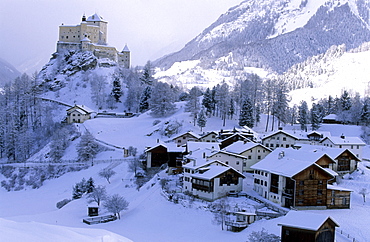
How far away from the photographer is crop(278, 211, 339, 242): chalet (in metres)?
27.8

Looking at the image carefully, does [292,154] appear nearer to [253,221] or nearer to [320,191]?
[320,191]

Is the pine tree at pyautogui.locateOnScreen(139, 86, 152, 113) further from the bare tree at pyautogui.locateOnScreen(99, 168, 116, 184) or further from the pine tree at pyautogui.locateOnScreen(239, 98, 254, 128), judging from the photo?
the bare tree at pyautogui.locateOnScreen(99, 168, 116, 184)

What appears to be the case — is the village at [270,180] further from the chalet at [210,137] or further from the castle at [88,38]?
the castle at [88,38]

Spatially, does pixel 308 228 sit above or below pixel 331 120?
below

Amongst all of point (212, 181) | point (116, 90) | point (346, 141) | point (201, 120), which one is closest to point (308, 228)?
point (212, 181)

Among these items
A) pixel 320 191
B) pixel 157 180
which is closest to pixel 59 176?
pixel 157 180

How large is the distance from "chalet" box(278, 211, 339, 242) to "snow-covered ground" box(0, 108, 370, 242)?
2.64m

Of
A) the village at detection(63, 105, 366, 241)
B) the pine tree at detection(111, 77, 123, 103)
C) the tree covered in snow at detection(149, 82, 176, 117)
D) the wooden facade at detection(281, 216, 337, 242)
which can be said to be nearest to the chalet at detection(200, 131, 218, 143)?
the village at detection(63, 105, 366, 241)

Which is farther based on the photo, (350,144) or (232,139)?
(232,139)

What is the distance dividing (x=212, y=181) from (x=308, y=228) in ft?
50.9

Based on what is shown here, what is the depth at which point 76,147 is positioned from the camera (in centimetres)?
7438

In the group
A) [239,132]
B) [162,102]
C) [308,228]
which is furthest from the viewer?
[162,102]

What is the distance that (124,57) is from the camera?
133125mm

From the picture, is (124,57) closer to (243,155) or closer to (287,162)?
(243,155)
